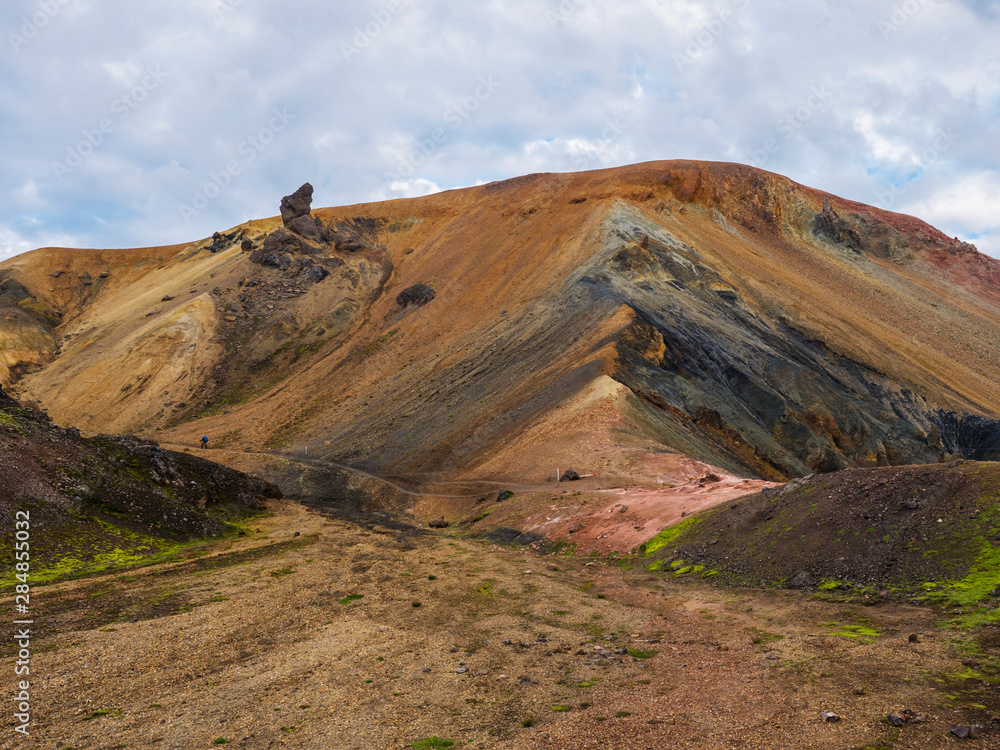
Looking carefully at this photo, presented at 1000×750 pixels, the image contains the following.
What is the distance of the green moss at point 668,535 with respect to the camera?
22953mm

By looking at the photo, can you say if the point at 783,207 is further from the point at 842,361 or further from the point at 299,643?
the point at 299,643

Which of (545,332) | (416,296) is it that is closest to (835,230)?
(545,332)

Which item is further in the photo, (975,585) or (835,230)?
(835,230)

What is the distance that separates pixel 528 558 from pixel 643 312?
2964 centimetres

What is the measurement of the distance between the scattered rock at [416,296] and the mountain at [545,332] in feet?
1.10

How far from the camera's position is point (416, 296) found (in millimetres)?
75375

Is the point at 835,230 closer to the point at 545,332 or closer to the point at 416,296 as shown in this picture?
the point at 545,332

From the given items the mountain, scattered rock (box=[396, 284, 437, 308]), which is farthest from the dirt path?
scattered rock (box=[396, 284, 437, 308])

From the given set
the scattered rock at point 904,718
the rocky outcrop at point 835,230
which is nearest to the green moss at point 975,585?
the scattered rock at point 904,718

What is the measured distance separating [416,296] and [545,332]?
27080 mm

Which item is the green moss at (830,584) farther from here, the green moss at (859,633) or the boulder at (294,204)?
the boulder at (294,204)

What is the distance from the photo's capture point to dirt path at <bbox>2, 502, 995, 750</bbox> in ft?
33.2

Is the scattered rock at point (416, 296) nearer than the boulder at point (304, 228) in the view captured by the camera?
Yes

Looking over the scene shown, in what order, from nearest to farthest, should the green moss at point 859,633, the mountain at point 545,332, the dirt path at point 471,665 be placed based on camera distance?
the dirt path at point 471,665, the green moss at point 859,633, the mountain at point 545,332
